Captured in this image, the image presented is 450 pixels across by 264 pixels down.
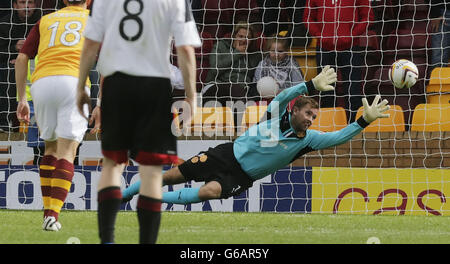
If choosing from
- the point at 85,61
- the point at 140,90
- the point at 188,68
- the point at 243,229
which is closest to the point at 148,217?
the point at 140,90

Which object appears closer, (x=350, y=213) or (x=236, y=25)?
(x=350, y=213)

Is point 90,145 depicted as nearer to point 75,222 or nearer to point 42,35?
point 75,222

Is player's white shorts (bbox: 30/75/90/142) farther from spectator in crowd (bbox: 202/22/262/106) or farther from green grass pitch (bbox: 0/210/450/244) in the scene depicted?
spectator in crowd (bbox: 202/22/262/106)

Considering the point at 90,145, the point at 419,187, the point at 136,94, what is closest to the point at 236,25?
the point at 90,145

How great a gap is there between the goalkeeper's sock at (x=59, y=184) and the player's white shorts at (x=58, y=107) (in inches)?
8.0

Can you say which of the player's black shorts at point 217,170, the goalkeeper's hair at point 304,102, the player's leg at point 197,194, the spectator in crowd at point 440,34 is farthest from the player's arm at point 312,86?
the spectator in crowd at point 440,34

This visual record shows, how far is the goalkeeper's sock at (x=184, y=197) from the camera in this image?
289 inches

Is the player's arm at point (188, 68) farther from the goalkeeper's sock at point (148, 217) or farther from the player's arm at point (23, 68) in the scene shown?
the player's arm at point (23, 68)

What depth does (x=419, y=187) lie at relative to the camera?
8.62 m

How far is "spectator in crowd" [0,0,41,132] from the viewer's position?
393 inches

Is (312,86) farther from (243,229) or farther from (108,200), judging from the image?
(108,200)

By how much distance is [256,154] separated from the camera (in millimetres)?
7512

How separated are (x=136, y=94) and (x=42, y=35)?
2.41 meters

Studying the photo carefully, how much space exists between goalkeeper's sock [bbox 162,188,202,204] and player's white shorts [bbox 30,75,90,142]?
5.01ft
